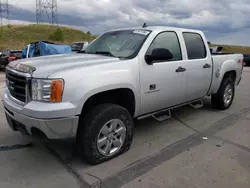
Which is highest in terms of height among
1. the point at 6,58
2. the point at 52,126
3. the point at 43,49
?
the point at 43,49

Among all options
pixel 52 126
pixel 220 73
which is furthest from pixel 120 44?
pixel 220 73

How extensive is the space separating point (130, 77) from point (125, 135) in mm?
830

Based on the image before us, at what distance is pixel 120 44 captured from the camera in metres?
4.07

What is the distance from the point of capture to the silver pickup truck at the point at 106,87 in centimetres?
284

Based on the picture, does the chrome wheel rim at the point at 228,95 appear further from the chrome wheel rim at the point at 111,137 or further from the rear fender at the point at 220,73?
the chrome wheel rim at the point at 111,137

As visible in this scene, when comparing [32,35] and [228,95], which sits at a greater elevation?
[32,35]

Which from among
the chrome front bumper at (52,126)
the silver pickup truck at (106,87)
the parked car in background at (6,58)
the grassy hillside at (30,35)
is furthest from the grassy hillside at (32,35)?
the chrome front bumper at (52,126)

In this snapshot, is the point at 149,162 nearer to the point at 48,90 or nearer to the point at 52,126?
the point at 52,126

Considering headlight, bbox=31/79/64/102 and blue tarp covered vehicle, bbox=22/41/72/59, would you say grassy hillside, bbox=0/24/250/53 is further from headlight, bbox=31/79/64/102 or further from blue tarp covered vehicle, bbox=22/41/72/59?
headlight, bbox=31/79/64/102

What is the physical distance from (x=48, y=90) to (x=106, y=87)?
2.39ft

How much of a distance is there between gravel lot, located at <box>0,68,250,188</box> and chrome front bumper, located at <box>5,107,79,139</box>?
0.55 metres

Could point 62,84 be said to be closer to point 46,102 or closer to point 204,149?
point 46,102

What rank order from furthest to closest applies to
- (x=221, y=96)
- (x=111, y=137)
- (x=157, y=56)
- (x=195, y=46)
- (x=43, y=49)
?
1. (x=43, y=49)
2. (x=221, y=96)
3. (x=195, y=46)
4. (x=157, y=56)
5. (x=111, y=137)

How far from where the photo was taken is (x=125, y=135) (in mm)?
3537
